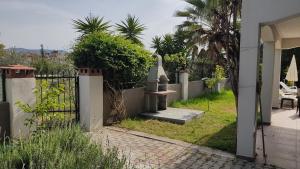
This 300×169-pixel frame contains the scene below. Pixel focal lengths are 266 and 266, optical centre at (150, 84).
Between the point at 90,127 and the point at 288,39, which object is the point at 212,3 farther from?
the point at 90,127

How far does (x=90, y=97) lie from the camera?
25.9 feet

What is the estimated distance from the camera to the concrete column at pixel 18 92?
6430mm

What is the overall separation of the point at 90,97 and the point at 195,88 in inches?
332

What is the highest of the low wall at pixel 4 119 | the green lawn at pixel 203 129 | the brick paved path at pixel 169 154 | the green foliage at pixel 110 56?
the green foliage at pixel 110 56

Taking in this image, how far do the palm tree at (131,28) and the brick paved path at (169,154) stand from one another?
8036mm

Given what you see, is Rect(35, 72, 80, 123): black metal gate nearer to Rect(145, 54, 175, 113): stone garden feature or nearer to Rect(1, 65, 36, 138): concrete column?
Rect(1, 65, 36, 138): concrete column

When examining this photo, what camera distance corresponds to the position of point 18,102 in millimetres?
6297

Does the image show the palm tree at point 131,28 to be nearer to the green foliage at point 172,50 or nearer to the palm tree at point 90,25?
the palm tree at point 90,25

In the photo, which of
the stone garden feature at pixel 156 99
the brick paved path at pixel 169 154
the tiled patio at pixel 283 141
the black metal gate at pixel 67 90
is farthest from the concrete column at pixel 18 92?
the tiled patio at pixel 283 141

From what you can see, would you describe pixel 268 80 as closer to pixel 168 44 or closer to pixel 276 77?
pixel 276 77

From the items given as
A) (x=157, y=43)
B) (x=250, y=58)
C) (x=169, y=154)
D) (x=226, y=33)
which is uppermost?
(x=157, y=43)

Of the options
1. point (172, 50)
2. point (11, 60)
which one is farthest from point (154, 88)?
point (172, 50)

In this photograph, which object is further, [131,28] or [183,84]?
[131,28]

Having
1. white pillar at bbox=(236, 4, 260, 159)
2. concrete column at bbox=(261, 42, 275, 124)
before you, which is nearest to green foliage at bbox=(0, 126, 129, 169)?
white pillar at bbox=(236, 4, 260, 159)
